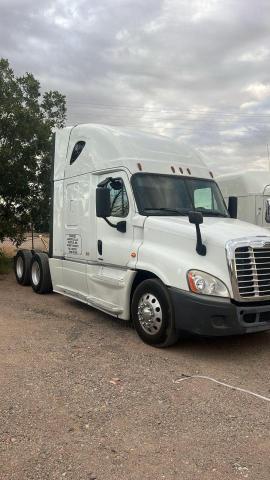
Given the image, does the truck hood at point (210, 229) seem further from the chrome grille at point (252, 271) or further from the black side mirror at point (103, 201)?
the black side mirror at point (103, 201)

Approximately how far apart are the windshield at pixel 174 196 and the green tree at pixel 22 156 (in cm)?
620

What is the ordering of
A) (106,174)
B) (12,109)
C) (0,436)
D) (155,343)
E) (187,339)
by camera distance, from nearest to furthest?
(0,436)
(155,343)
(187,339)
(106,174)
(12,109)

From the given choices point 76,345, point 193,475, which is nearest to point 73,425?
point 193,475

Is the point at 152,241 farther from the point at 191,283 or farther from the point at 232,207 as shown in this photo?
the point at 232,207

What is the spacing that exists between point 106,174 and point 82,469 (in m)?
4.94

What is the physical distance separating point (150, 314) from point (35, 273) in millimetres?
5129

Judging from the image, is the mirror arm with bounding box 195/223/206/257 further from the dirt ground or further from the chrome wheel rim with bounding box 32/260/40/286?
the chrome wheel rim with bounding box 32/260/40/286

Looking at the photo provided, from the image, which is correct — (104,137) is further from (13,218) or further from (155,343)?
(13,218)

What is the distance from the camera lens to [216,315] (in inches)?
215

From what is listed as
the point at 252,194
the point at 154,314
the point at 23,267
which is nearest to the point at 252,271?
the point at 154,314

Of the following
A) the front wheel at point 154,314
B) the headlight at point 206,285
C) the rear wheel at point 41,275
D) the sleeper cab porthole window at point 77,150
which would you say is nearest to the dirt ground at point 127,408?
the front wheel at point 154,314

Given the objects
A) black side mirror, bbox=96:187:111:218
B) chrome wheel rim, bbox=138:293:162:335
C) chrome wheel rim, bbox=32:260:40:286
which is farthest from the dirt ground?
chrome wheel rim, bbox=32:260:40:286

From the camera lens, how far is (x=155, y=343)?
6090 mm

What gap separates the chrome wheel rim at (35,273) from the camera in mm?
10335
